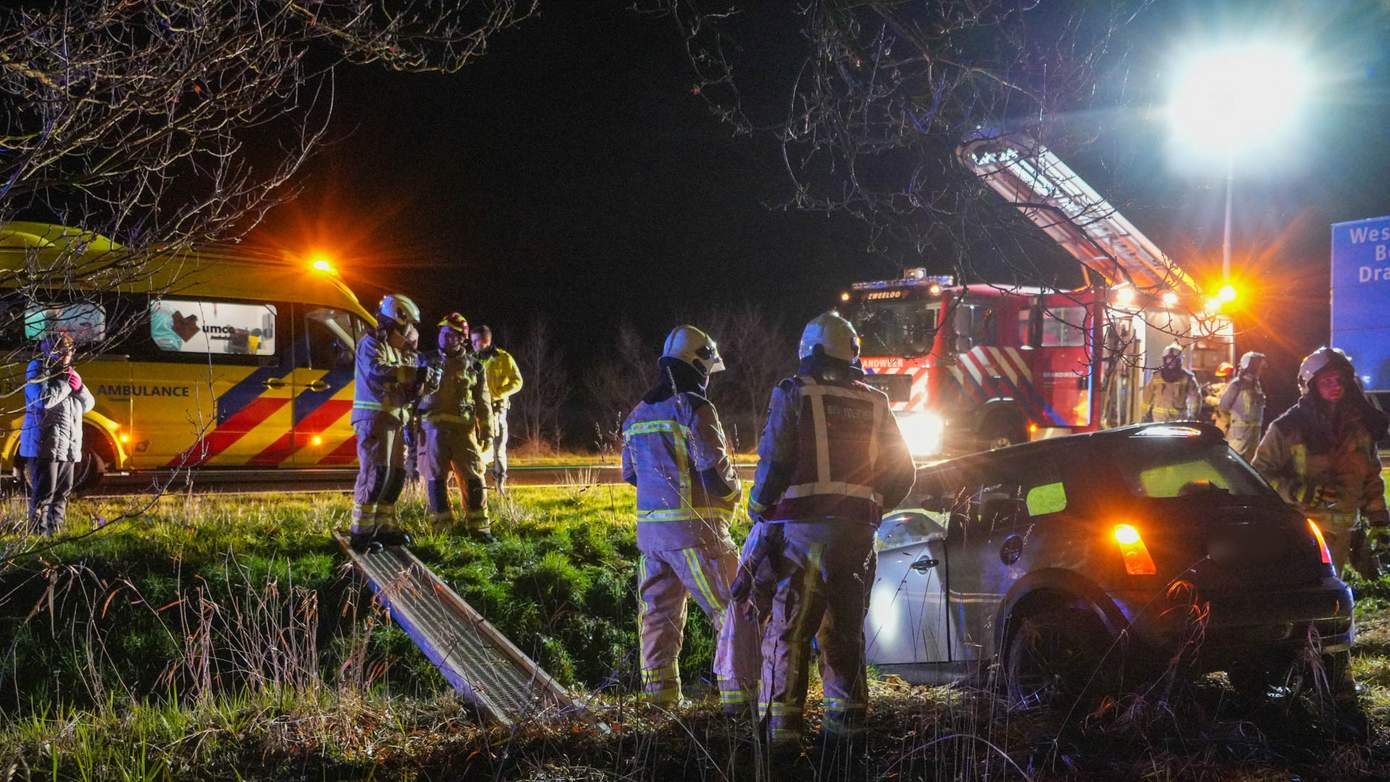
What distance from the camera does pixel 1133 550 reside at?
4.32m

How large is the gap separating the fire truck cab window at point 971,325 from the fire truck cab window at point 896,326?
31 centimetres

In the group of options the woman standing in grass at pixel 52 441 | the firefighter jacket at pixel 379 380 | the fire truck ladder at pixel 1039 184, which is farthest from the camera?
the woman standing in grass at pixel 52 441

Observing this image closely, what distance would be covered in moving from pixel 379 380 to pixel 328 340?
470 cm

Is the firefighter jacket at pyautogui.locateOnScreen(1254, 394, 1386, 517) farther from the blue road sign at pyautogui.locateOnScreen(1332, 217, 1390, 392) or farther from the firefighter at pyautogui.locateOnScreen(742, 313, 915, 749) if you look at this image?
the blue road sign at pyautogui.locateOnScreen(1332, 217, 1390, 392)

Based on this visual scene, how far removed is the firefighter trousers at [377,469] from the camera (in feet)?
22.6

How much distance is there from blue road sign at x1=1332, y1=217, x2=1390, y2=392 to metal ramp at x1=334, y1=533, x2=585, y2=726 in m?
14.5

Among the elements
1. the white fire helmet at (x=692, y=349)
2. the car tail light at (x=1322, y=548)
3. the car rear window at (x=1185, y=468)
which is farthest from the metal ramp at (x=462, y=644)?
the car tail light at (x=1322, y=548)

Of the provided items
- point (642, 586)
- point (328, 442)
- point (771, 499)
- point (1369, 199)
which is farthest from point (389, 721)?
point (1369, 199)

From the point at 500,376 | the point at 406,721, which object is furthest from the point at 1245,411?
the point at 406,721

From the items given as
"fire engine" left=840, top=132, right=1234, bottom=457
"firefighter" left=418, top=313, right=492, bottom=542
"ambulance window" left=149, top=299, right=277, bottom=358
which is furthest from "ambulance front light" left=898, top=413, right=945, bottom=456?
"ambulance window" left=149, top=299, right=277, bottom=358

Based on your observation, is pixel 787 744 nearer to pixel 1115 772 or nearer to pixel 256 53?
pixel 1115 772

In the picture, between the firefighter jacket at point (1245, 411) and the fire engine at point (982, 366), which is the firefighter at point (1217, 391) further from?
the firefighter jacket at point (1245, 411)

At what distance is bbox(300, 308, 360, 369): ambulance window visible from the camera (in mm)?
11039

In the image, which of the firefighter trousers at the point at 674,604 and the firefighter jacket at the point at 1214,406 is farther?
the firefighter jacket at the point at 1214,406
